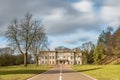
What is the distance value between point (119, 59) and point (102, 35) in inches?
1822

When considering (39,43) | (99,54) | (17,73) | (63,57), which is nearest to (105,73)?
(17,73)

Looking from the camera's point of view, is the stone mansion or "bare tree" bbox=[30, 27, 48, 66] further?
the stone mansion

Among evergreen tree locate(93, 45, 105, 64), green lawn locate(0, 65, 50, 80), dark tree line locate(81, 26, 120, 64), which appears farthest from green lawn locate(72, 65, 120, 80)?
evergreen tree locate(93, 45, 105, 64)

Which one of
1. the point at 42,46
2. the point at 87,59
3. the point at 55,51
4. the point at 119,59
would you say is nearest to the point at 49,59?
the point at 55,51

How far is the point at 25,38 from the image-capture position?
74.6 meters

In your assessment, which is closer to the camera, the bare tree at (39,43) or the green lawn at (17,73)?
the green lawn at (17,73)

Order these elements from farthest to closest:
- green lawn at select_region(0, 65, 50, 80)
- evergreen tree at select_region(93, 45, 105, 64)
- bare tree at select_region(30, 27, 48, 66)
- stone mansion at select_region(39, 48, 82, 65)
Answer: stone mansion at select_region(39, 48, 82, 65) → evergreen tree at select_region(93, 45, 105, 64) → bare tree at select_region(30, 27, 48, 66) → green lawn at select_region(0, 65, 50, 80)

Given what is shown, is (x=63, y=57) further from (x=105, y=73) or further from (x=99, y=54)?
(x=105, y=73)

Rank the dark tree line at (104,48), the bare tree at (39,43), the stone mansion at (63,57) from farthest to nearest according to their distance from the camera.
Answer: the stone mansion at (63,57)
the dark tree line at (104,48)
the bare tree at (39,43)

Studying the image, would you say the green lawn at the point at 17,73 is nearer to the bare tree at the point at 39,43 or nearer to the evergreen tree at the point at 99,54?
the bare tree at the point at 39,43

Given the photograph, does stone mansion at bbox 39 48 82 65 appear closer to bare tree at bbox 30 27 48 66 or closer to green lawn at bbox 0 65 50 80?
bare tree at bbox 30 27 48 66

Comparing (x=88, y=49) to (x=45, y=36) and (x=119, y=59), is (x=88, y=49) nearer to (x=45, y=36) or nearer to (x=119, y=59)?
(x=119, y=59)

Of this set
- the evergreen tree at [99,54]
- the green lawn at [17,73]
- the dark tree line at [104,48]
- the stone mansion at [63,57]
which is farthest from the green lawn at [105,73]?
the stone mansion at [63,57]

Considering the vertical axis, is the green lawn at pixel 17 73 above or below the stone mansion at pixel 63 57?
below
